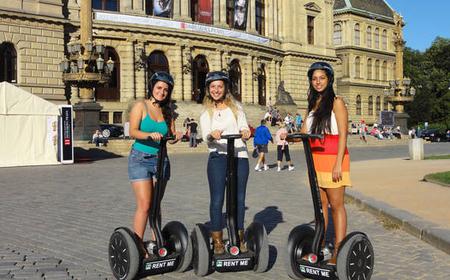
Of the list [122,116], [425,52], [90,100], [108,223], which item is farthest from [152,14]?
[425,52]

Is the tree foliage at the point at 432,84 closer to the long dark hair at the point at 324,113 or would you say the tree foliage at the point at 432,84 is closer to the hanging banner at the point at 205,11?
the hanging banner at the point at 205,11

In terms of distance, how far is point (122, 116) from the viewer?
42.6m

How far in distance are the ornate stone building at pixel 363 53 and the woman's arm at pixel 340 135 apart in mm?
69267

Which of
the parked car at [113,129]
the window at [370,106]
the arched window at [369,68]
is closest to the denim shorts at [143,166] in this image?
the parked car at [113,129]

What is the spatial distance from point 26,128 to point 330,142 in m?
19.5

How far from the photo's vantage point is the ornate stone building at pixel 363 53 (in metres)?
75.8

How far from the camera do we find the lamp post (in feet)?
96.4

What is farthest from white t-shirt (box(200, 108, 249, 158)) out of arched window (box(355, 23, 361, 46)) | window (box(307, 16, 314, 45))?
arched window (box(355, 23, 361, 46))

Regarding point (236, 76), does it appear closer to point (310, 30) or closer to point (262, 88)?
point (262, 88)

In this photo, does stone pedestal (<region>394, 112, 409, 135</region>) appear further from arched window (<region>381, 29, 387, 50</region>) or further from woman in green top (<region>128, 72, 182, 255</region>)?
woman in green top (<region>128, 72, 182, 255</region>)

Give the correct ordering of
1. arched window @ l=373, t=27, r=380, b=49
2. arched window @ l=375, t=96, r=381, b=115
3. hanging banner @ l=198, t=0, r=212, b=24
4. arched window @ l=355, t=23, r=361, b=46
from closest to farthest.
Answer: hanging banner @ l=198, t=0, r=212, b=24 < arched window @ l=355, t=23, r=361, b=46 < arched window @ l=375, t=96, r=381, b=115 < arched window @ l=373, t=27, r=380, b=49

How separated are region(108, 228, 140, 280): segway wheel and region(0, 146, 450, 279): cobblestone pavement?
28 cm

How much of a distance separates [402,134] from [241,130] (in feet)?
149

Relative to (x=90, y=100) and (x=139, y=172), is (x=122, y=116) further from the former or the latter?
(x=139, y=172)
